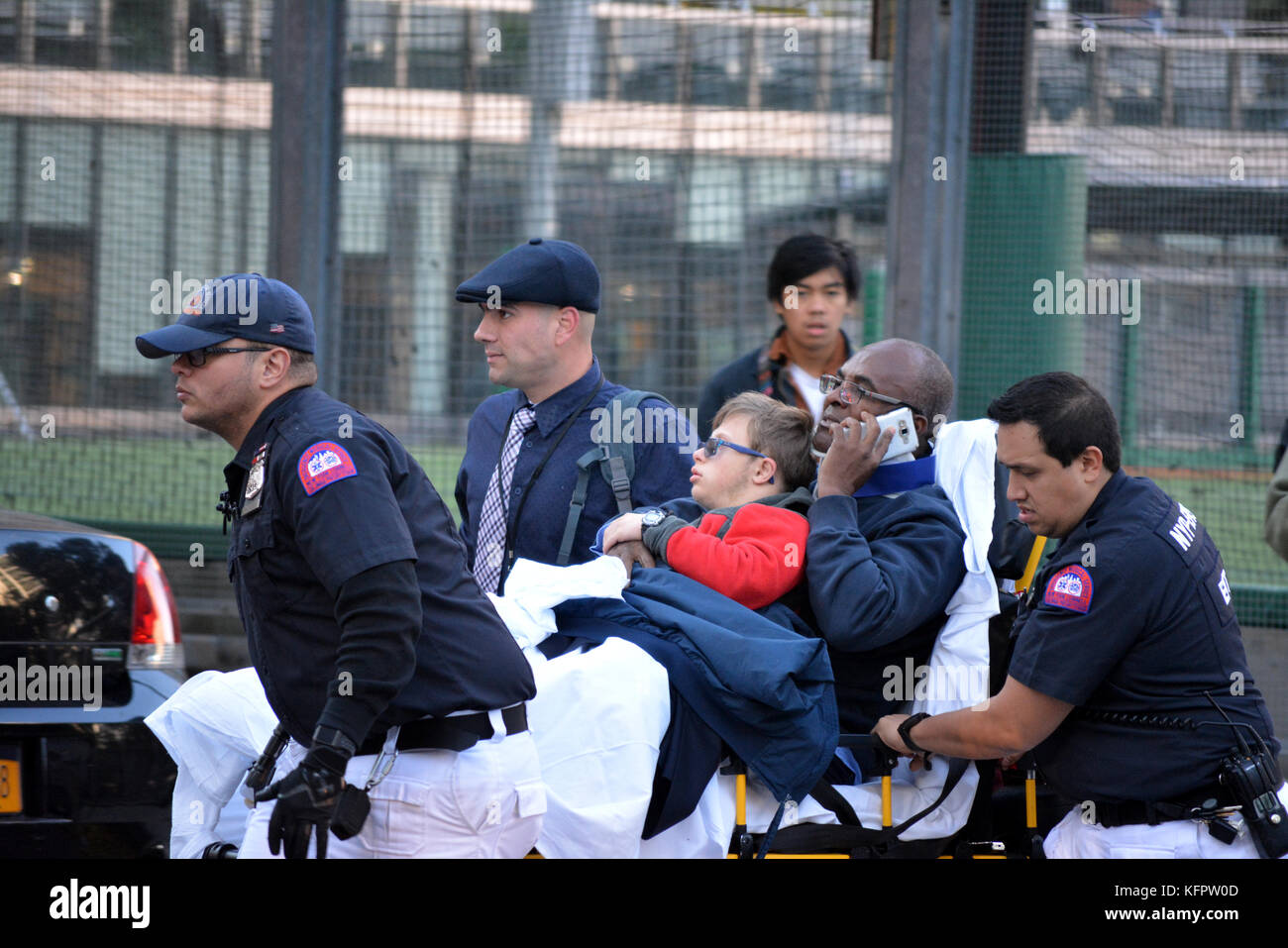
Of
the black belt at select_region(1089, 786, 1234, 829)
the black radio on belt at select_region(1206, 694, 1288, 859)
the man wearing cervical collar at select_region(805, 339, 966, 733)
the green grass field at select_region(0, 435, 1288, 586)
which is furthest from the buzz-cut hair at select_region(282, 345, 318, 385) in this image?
the green grass field at select_region(0, 435, 1288, 586)

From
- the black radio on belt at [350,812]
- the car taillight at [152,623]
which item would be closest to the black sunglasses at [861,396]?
the black radio on belt at [350,812]

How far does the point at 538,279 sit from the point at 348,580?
1562 millimetres

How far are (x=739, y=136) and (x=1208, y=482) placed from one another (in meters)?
2.97

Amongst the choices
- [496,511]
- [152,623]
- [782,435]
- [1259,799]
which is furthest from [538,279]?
[1259,799]

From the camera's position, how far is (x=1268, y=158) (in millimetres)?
6906

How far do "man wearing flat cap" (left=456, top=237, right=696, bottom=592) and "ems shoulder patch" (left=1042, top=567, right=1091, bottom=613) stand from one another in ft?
4.10

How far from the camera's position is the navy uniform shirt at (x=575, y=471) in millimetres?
4066

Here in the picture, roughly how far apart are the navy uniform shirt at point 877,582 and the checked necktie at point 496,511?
0.94 metres

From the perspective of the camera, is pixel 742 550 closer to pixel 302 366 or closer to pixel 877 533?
pixel 877 533

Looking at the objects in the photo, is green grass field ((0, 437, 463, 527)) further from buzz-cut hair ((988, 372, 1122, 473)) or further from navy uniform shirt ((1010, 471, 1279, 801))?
navy uniform shirt ((1010, 471, 1279, 801))

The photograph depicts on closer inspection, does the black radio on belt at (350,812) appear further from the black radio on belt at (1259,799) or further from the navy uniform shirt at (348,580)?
the black radio on belt at (1259,799)

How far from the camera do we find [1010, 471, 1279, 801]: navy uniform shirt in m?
3.16

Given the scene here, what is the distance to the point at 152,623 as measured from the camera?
4.47 metres
